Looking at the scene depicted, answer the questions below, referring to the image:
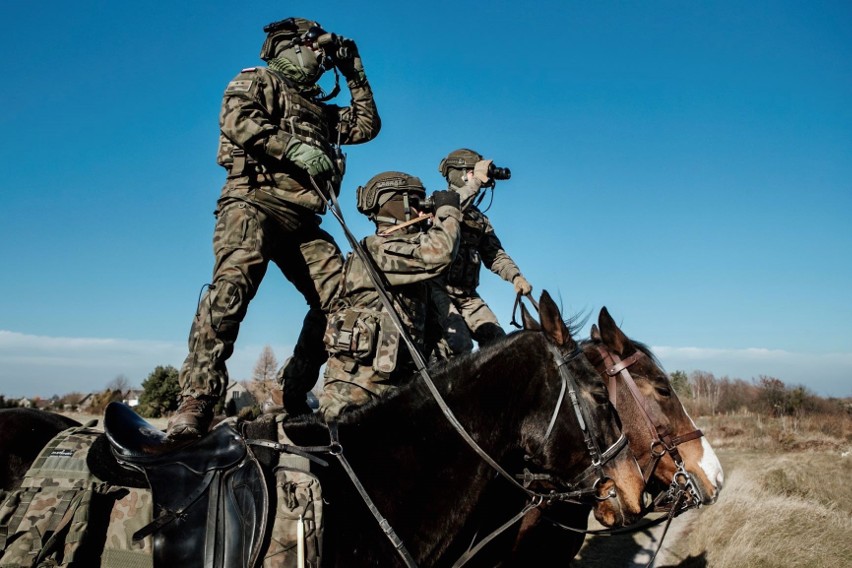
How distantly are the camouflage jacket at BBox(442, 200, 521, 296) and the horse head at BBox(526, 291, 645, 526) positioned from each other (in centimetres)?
475

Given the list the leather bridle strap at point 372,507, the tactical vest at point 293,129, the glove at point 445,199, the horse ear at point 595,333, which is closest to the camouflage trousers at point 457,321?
the glove at point 445,199

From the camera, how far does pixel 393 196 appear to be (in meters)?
5.84

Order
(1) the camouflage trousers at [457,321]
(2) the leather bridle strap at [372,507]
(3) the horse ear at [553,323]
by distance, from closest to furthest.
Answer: (2) the leather bridle strap at [372,507] → (3) the horse ear at [553,323] → (1) the camouflage trousers at [457,321]

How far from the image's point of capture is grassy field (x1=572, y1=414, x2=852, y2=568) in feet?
28.9

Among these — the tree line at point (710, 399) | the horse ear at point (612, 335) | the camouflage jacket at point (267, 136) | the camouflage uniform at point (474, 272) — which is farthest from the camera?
the tree line at point (710, 399)

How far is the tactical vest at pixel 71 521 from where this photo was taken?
107 inches

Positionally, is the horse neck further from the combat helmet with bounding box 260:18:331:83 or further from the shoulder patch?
the combat helmet with bounding box 260:18:331:83

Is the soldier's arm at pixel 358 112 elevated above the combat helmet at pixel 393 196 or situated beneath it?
elevated above

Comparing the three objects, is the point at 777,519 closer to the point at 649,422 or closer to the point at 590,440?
the point at 649,422

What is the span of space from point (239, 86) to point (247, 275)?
1581 mm

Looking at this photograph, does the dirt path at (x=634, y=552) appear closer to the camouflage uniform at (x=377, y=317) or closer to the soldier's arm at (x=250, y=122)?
the camouflage uniform at (x=377, y=317)

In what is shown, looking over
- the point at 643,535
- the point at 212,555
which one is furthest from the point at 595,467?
the point at 643,535

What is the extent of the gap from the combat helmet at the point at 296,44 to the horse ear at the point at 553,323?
10.4 feet

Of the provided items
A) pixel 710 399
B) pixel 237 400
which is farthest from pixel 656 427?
pixel 710 399
